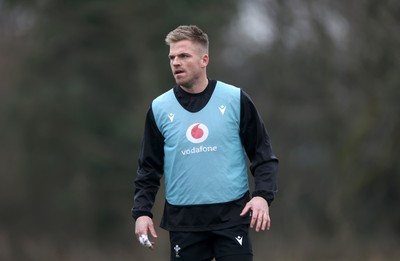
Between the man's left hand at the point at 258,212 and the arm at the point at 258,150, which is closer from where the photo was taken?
the man's left hand at the point at 258,212

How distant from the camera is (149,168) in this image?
6031 mm

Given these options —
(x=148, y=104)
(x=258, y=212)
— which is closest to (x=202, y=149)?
(x=258, y=212)

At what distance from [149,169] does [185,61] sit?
75 centimetres

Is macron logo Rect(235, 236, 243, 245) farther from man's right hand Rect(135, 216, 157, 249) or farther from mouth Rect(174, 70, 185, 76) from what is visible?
mouth Rect(174, 70, 185, 76)

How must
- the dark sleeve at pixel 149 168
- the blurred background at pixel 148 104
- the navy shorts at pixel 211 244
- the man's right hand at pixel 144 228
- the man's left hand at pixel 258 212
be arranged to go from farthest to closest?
the blurred background at pixel 148 104, the dark sleeve at pixel 149 168, the man's right hand at pixel 144 228, the navy shorts at pixel 211 244, the man's left hand at pixel 258 212

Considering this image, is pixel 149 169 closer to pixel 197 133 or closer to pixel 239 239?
pixel 197 133

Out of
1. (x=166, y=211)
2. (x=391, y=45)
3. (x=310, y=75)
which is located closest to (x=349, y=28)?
(x=310, y=75)

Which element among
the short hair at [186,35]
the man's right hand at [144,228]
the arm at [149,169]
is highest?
the short hair at [186,35]

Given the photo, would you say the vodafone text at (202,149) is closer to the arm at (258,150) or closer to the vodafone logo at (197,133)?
the vodafone logo at (197,133)

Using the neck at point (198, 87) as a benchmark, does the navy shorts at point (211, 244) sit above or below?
below

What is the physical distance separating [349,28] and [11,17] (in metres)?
9.47

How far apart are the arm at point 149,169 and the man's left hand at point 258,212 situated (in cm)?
67

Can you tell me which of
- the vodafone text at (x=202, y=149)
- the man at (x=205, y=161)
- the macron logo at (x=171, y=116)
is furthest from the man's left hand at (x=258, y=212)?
the macron logo at (x=171, y=116)

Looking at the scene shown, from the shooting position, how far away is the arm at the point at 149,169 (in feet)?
19.6
